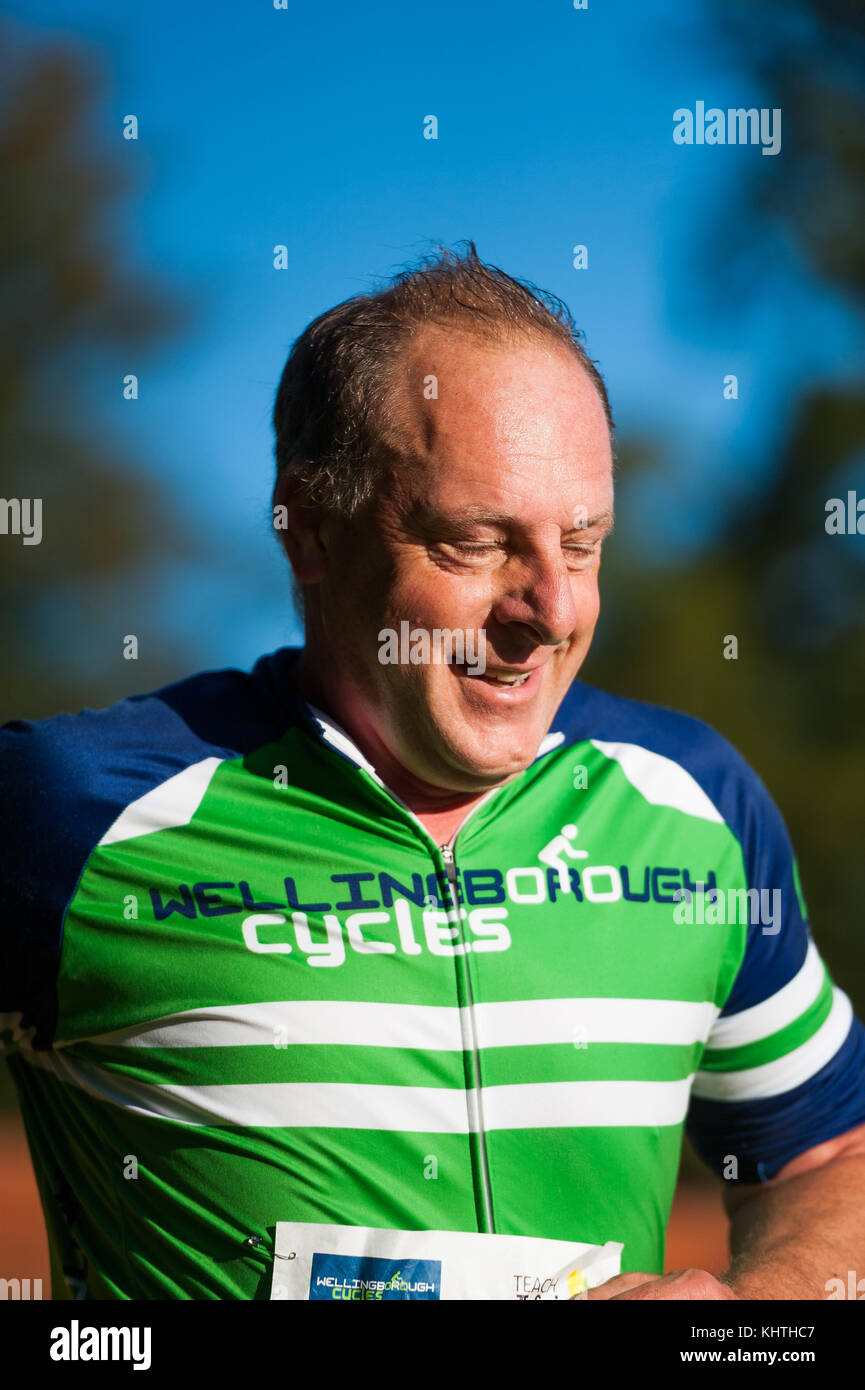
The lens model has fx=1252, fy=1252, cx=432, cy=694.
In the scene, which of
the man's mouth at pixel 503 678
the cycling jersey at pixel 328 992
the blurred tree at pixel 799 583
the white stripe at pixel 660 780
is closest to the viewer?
the cycling jersey at pixel 328 992

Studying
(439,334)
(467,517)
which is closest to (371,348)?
(439,334)

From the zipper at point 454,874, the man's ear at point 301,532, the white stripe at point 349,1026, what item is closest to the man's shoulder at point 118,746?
the zipper at point 454,874

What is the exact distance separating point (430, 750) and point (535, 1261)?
82 centimetres

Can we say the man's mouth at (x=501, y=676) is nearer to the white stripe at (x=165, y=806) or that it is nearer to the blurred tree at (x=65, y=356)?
the white stripe at (x=165, y=806)

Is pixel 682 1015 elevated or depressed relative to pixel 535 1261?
elevated

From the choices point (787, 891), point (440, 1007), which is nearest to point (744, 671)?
point (787, 891)

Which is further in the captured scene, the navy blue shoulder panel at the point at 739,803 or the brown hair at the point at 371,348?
the navy blue shoulder panel at the point at 739,803

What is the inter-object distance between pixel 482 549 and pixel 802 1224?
132 cm

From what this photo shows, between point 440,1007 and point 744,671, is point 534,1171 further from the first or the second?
point 744,671

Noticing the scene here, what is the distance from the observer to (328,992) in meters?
2.01

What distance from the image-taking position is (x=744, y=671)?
8.88 meters

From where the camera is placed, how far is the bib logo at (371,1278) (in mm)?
1860

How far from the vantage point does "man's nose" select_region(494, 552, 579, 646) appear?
6.55 feet

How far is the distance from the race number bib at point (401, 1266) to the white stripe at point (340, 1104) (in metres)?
0.16
